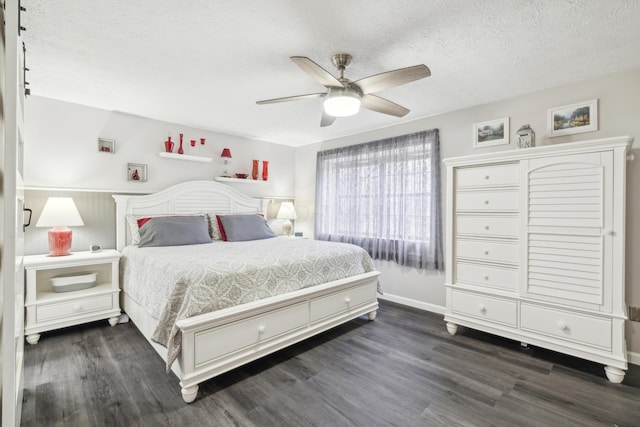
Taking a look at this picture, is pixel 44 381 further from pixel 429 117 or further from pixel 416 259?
pixel 429 117

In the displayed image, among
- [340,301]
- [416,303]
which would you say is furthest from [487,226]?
[340,301]

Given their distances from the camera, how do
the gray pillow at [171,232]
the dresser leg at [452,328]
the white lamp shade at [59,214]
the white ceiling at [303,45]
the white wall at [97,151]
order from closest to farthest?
the white ceiling at [303,45] < the white lamp shade at [59,214] < the dresser leg at [452,328] < the white wall at [97,151] < the gray pillow at [171,232]

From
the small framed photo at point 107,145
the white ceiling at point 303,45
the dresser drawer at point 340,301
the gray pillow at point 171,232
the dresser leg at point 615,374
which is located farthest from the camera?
the small framed photo at point 107,145

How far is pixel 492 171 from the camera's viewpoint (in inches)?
109

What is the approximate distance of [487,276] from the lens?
2789 millimetres

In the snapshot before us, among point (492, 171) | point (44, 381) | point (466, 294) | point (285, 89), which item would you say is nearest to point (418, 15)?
point (285, 89)

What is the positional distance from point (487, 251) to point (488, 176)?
0.70 metres

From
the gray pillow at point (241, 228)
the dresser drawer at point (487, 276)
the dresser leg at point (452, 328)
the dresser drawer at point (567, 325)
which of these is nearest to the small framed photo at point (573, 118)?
the dresser drawer at point (487, 276)

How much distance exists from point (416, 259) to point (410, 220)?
1.63 feet

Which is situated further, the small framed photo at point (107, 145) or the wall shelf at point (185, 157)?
Answer: the wall shelf at point (185, 157)

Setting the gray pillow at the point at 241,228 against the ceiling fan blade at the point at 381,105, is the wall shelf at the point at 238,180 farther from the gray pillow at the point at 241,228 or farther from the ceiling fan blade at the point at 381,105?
the ceiling fan blade at the point at 381,105

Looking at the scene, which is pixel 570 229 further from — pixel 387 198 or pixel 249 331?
pixel 249 331

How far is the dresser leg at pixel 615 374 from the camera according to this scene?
215cm

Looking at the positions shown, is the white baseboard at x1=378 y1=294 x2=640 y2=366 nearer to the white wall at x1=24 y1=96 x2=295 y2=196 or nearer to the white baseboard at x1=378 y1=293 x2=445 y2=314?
the white baseboard at x1=378 y1=293 x2=445 y2=314
